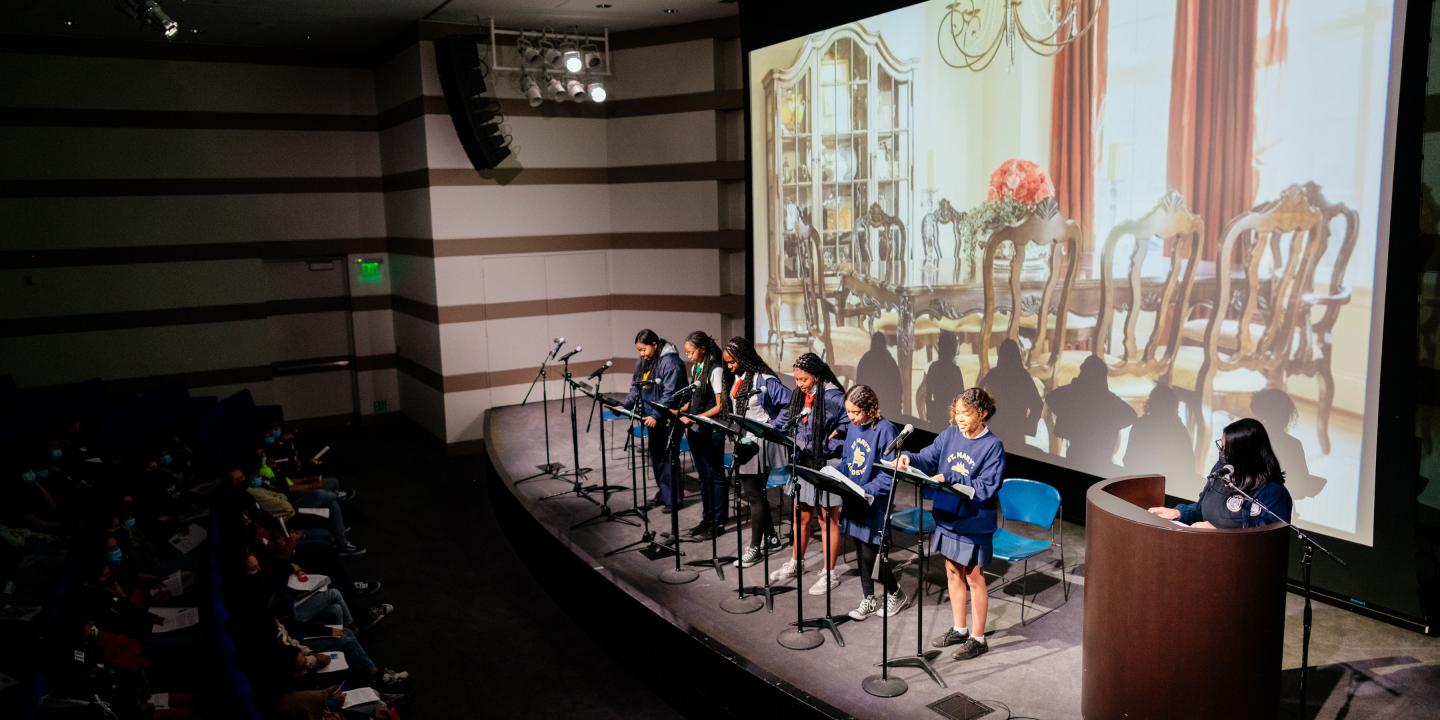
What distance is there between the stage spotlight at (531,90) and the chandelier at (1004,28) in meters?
4.58

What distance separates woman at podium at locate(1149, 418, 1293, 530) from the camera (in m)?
A: 3.86

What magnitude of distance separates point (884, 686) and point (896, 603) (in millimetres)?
951

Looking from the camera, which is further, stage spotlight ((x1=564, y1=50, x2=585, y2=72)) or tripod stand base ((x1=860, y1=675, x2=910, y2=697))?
stage spotlight ((x1=564, y1=50, x2=585, y2=72))

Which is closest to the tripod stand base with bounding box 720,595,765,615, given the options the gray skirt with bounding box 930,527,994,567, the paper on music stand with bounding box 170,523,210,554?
the gray skirt with bounding box 930,527,994,567

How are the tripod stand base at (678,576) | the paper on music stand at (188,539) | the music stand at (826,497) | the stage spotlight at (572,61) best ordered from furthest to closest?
the stage spotlight at (572,61), the paper on music stand at (188,539), the tripod stand base at (678,576), the music stand at (826,497)

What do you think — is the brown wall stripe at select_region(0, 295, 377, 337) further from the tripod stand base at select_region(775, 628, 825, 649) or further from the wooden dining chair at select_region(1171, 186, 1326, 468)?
the wooden dining chair at select_region(1171, 186, 1326, 468)

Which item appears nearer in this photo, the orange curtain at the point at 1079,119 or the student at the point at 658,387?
the orange curtain at the point at 1079,119

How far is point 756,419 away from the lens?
5953 mm

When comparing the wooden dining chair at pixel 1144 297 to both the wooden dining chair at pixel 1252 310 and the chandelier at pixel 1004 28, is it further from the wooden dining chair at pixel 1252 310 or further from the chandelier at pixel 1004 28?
the chandelier at pixel 1004 28

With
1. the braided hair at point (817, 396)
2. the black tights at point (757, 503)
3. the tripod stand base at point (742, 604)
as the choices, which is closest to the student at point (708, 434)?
the black tights at point (757, 503)

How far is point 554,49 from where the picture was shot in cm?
989

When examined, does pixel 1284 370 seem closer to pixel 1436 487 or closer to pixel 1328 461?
pixel 1328 461

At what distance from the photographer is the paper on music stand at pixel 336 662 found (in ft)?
16.2

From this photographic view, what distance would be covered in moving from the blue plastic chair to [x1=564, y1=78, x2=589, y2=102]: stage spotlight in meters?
6.43
